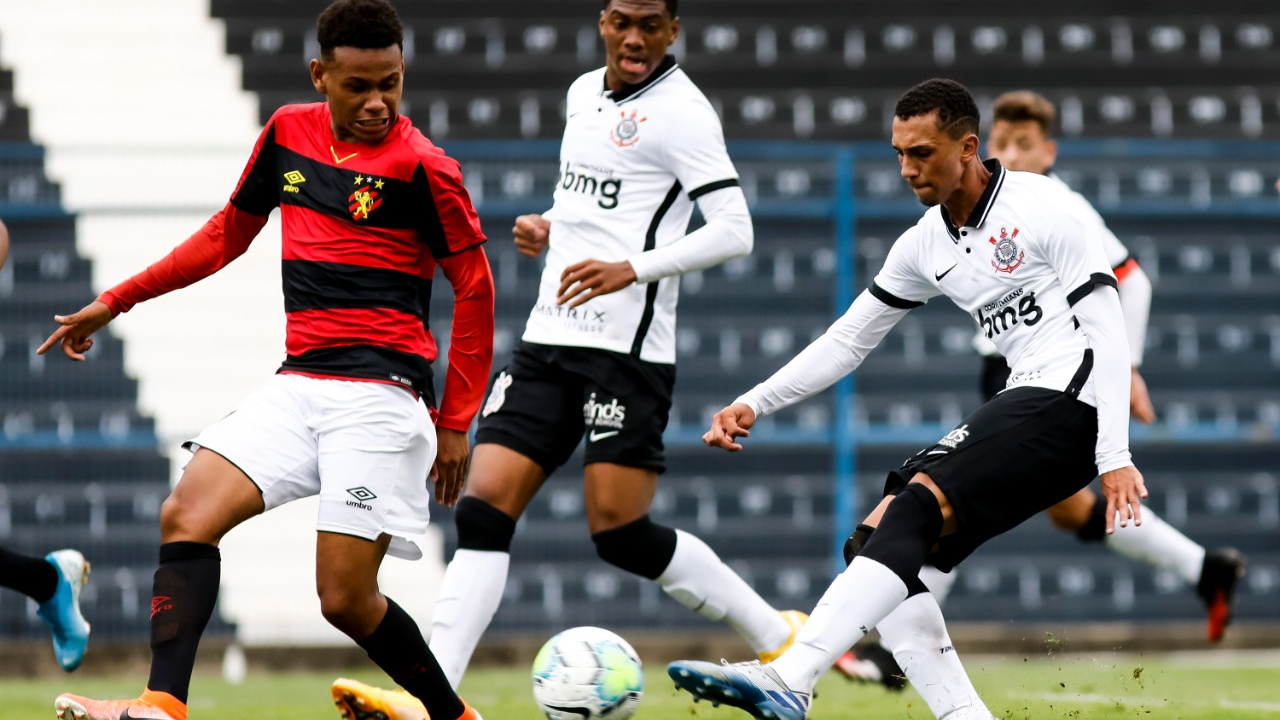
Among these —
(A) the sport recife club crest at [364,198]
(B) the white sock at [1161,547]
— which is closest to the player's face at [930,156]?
(A) the sport recife club crest at [364,198]

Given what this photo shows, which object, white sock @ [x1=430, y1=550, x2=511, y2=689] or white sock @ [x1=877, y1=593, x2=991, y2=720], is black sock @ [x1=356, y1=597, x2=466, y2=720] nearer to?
white sock @ [x1=430, y1=550, x2=511, y2=689]

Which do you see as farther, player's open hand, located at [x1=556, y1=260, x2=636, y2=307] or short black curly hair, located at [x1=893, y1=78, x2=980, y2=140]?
player's open hand, located at [x1=556, y1=260, x2=636, y2=307]

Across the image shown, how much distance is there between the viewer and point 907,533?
4.24 metres

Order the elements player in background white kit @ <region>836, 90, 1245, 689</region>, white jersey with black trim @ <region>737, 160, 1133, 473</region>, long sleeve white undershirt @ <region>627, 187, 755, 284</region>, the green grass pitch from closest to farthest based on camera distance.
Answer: white jersey with black trim @ <region>737, 160, 1133, 473</region> < long sleeve white undershirt @ <region>627, 187, 755, 284</region> < the green grass pitch < player in background white kit @ <region>836, 90, 1245, 689</region>

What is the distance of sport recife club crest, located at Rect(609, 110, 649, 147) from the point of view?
5434 mm

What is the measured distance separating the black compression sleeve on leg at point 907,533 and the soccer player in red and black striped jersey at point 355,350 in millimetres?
1124

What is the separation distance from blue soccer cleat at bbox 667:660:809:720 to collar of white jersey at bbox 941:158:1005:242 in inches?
52.3

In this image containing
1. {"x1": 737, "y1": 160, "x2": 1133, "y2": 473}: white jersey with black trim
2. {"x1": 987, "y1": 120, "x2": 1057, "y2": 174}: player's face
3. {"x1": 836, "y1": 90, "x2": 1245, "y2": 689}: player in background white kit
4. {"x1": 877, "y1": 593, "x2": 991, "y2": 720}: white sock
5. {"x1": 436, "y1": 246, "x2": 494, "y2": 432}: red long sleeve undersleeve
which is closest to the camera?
{"x1": 737, "y1": 160, "x2": 1133, "y2": 473}: white jersey with black trim

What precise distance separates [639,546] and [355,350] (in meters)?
1.38

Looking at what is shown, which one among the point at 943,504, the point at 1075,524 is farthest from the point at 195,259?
the point at 1075,524

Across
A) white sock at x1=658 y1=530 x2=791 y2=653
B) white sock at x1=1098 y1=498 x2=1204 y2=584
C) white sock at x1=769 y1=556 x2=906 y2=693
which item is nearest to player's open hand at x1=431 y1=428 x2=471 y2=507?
white sock at x1=769 y1=556 x2=906 y2=693

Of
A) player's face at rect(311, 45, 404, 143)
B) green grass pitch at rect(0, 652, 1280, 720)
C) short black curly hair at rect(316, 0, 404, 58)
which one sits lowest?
green grass pitch at rect(0, 652, 1280, 720)

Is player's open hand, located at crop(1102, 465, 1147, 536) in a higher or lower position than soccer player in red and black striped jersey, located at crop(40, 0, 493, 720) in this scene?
lower

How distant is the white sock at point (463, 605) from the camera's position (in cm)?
509
